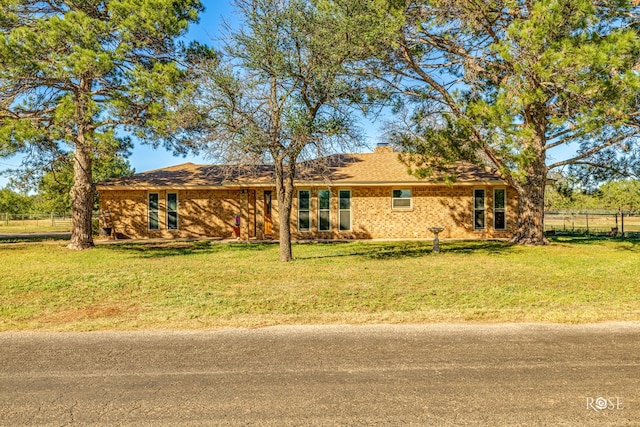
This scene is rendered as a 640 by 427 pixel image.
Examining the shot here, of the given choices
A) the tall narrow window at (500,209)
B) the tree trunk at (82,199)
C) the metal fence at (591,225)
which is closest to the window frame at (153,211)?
the tree trunk at (82,199)

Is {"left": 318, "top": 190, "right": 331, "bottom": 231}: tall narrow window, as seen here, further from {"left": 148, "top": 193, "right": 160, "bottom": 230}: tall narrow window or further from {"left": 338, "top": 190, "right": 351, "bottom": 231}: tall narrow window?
{"left": 148, "top": 193, "right": 160, "bottom": 230}: tall narrow window

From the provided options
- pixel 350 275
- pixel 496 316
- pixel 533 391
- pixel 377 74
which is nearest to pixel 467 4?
pixel 377 74

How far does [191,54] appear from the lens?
1523cm

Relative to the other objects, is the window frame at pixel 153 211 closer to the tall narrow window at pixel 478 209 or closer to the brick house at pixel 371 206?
the brick house at pixel 371 206

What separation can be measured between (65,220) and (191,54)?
35.4 metres

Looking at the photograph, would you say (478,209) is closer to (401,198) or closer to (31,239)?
(401,198)

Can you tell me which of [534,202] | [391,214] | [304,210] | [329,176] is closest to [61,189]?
[304,210]

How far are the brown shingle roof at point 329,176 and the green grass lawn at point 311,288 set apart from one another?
486 cm

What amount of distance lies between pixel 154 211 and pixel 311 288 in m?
13.9

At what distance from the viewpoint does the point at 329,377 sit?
12.5 ft

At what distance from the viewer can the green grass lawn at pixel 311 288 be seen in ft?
19.6

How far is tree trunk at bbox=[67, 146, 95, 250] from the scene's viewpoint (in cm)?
1555

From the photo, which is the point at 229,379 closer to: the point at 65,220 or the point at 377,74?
the point at 377,74

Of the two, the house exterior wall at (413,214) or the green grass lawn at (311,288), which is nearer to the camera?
the green grass lawn at (311,288)
